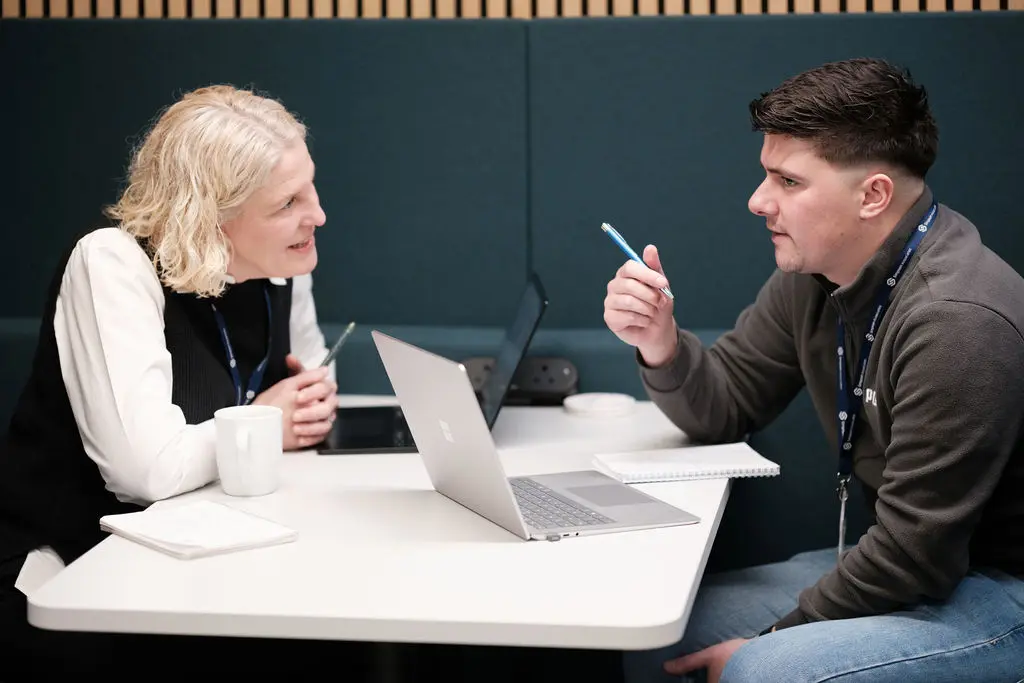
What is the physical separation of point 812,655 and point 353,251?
5.09ft

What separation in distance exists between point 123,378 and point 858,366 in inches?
44.3

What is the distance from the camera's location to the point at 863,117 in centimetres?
189

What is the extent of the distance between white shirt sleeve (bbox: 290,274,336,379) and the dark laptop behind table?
19 cm

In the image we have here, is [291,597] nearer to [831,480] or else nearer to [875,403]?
[875,403]

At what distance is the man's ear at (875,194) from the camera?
190cm

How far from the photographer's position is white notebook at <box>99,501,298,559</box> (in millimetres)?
1544

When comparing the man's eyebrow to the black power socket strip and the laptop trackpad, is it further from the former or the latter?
the black power socket strip

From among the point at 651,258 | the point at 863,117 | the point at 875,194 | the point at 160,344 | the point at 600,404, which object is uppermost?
the point at 863,117

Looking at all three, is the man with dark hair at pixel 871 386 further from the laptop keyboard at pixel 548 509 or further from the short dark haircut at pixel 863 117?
the laptop keyboard at pixel 548 509

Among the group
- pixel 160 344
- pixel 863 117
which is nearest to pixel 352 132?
pixel 160 344

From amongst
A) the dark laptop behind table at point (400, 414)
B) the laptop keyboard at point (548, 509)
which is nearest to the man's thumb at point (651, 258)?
the dark laptop behind table at point (400, 414)

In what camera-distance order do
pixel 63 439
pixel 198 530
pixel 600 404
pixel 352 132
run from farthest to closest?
pixel 352 132
pixel 600 404
pixel 63 439
pixel 198 530

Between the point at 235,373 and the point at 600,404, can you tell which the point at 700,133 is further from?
the point at 235,373

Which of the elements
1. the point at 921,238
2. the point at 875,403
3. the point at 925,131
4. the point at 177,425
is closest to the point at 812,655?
the point at 875,403
